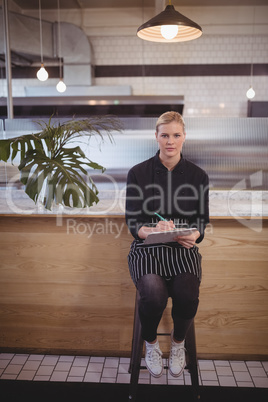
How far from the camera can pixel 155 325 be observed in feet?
5.54

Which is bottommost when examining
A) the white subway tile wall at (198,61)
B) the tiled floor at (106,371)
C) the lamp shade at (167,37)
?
the tiled floor at (106,371)

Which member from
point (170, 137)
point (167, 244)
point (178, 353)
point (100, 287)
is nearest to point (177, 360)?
point (178, 353)

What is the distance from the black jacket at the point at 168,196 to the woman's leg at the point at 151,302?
28cm

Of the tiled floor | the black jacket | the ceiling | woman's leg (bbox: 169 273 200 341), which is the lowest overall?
the tiled floor

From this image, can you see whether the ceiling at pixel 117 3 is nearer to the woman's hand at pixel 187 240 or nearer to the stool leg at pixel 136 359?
the woman's hand at pixel 187 240

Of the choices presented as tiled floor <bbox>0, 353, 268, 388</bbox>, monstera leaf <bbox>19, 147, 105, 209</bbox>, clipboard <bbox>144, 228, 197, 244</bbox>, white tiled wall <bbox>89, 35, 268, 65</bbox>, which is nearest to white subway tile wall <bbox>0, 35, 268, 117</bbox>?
white tiled wall <bbox>89, 35, 268, 65</bbox>

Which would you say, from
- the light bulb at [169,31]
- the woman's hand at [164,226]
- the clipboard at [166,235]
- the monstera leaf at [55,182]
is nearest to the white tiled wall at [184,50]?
the light bulb at [169,31]

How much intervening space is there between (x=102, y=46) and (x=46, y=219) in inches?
203

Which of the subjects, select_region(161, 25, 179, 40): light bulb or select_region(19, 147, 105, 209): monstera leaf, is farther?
select_region(161, 25, 179, 40): light bulb

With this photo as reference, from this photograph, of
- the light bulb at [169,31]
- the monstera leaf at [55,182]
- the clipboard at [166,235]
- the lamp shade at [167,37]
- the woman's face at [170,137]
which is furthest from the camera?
the light bulb at [169,31]

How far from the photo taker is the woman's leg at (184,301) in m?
1.66

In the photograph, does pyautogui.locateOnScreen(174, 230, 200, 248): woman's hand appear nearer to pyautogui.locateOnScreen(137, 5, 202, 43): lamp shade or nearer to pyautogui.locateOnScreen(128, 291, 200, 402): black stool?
pyautogui.locateOnScreen(128, 291, 200, 402): black stool

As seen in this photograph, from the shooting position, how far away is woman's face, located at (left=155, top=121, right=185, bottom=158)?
189 cm

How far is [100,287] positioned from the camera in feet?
7.39
